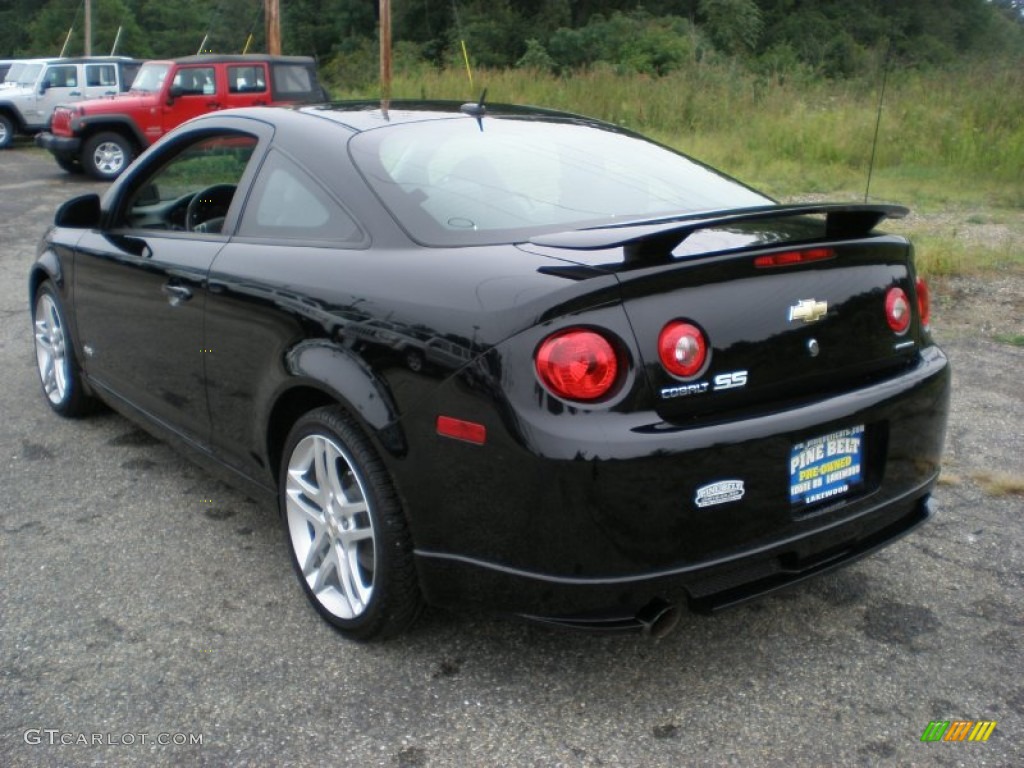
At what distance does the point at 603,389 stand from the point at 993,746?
1.29 metres

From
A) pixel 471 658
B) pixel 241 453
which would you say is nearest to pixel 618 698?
pixel 471 658

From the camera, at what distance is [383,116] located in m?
3.63

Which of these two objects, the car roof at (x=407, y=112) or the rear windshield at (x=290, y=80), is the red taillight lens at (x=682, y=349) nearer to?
the car roof at (x=407, y=112)

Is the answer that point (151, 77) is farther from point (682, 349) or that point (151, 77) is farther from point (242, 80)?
point (682, 349)

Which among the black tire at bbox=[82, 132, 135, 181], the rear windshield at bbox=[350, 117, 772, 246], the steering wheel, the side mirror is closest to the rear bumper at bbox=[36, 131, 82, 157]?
Result: the black tire at bbox=[82, 132, 135, 181]

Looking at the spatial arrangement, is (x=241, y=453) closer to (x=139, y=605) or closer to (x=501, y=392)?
(x=139, y=605)

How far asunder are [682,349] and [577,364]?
27 cm

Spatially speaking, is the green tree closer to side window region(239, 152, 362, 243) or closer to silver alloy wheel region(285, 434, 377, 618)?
side window region(239, 152, 362, 243)

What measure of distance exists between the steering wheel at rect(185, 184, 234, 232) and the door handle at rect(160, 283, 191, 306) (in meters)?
0.29

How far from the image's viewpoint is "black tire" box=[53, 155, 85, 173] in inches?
664

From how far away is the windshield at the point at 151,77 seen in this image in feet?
55.1

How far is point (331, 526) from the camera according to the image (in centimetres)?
312
